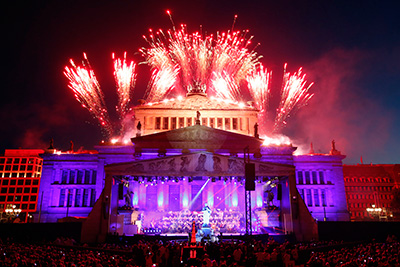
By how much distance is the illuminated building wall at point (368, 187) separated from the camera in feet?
266

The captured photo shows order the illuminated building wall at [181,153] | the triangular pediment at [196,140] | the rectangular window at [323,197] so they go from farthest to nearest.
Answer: the rectangular window at [323,197] → the triangular pediment at [196,140] → the illuminated building wall at [181,153]

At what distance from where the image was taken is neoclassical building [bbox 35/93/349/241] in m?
32.0

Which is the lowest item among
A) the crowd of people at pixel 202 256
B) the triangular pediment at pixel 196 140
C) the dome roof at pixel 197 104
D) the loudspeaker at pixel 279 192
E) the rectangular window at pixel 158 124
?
the crowd of people at pixel 202 256

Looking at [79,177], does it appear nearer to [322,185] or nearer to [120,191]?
[120,191]

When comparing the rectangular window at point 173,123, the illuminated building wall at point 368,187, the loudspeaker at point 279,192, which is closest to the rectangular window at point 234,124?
the rectangular window at point 173,123

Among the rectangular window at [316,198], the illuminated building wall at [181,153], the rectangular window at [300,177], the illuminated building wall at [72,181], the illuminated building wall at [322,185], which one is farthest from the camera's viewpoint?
the rectangular window at [300,177]

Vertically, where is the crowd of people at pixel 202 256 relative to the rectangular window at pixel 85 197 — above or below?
below

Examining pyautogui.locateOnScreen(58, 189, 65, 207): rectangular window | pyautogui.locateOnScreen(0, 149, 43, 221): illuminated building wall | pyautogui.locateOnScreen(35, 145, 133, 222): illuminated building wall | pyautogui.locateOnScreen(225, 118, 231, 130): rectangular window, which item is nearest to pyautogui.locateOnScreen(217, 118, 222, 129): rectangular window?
pyautogui.locateOnScreen(225, 118, 231, 130): rectangular window

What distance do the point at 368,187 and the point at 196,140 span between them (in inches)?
2401

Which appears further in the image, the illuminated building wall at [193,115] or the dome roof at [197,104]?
the dome roof at [197,104]

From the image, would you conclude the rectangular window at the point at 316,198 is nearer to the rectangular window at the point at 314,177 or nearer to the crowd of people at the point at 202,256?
the rectangular window at the point at 314,177

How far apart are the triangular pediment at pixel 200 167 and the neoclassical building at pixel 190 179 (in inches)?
4.2

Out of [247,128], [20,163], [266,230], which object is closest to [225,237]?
[266,230]

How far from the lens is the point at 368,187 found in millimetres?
82438
